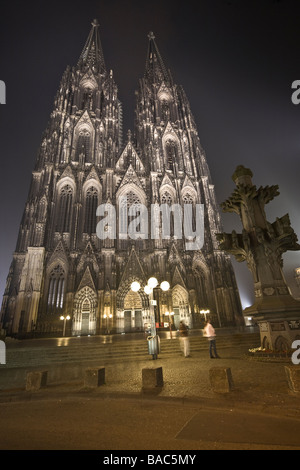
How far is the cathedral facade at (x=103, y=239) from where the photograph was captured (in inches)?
826

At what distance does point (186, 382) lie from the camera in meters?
5.05

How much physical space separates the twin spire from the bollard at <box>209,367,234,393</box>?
1728 inches

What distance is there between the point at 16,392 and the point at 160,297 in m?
18.0

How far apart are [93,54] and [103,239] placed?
1506 inches

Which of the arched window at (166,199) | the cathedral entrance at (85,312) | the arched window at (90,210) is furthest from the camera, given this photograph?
the arched window at (166,199)

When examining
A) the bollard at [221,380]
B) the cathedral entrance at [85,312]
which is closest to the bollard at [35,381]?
the bollard at [221,380]

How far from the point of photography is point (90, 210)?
2561 centimetres

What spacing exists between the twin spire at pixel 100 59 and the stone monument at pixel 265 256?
38.7m

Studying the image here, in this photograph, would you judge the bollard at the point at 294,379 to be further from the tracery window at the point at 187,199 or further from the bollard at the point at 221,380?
the tracery window at the point at 187,199

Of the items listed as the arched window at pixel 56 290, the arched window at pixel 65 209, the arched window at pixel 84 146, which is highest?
the arched window at pixel 84 146

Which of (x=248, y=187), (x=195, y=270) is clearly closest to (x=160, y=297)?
(x=195, y=270)

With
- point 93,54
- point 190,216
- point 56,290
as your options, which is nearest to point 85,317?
point 56,290

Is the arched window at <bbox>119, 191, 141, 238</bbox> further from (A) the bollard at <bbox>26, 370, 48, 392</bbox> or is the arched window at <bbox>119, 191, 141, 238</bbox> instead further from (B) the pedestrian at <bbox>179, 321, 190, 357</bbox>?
(A) the bollard at <bbox>26, 370, 48, 392</bbox>
